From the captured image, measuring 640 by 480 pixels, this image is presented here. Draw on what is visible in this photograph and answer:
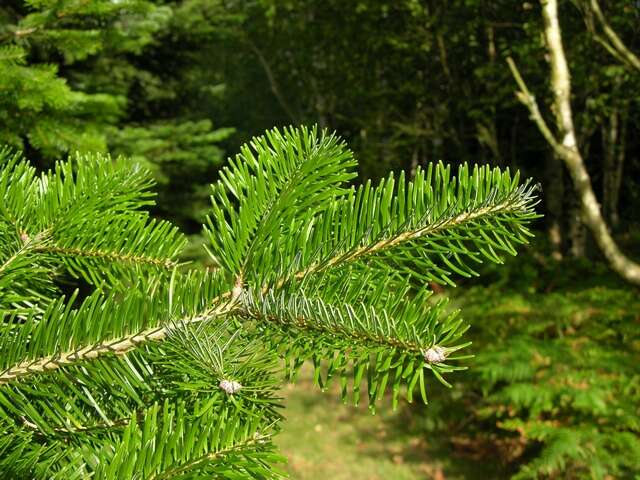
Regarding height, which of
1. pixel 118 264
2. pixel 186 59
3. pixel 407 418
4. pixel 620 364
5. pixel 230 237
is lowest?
pixel 407 418

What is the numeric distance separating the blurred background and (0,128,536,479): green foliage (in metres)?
1.25

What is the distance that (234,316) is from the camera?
0.70 m

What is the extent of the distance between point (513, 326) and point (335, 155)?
20.1 ft

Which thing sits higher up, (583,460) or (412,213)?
(412,213)

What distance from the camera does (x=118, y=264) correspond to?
897 millimetres

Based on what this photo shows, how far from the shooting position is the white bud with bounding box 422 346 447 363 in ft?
1.78

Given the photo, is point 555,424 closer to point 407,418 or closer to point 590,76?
point 407,418

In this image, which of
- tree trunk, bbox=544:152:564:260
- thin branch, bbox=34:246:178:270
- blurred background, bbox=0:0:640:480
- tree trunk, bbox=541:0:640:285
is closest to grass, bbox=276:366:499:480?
blurred background, bbox=0:0:640:480

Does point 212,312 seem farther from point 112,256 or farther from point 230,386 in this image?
point 112,256

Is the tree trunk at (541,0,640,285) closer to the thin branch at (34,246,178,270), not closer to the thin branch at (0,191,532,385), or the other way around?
the thin branch at (0,191,532,385)

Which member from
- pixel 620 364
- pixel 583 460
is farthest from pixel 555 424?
pixel 620 364

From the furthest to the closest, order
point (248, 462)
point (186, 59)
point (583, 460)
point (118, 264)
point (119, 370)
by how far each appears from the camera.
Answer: point (186, 59)
point (583, 460)
point (118, 264)
point (119, 370)
point (248, 462)

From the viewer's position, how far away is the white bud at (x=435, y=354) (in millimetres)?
543

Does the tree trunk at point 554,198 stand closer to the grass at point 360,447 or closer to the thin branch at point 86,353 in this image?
the grass at point 360,447
